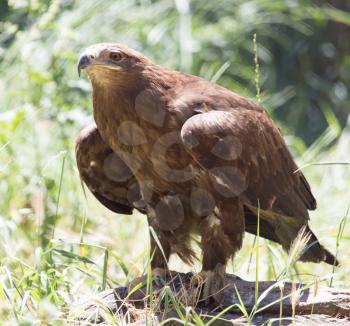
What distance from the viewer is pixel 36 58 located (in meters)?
7.34

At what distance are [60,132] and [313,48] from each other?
3.99 m

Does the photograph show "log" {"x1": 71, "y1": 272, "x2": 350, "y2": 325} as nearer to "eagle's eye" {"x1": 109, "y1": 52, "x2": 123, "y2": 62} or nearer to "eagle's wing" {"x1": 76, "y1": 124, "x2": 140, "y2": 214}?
"eagle's wing" {"x1": 76, "y1": 124, "x2": 140, "y2": 214}

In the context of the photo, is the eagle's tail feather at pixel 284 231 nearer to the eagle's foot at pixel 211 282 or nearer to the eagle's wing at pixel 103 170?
the eagle's foot at pixel 211 282

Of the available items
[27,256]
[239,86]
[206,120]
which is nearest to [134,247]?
[27,256]

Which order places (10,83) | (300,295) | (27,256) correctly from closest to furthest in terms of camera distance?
1. (300,295)
2. (27,256)
3. (10,83)

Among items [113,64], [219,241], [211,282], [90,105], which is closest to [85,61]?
[113,64]

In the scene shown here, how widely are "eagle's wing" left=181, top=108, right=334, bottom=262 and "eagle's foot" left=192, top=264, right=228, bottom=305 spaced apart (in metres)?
0.35

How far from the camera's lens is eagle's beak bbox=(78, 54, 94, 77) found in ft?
14.1

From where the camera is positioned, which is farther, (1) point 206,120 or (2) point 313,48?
(2) point 313,48

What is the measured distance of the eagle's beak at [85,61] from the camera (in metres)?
4.31

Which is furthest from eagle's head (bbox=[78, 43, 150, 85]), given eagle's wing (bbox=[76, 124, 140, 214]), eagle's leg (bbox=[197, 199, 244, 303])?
eagle's leg (bbox=[197, 199, 244, 303])

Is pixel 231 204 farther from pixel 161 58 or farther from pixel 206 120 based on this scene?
pixel 161 58

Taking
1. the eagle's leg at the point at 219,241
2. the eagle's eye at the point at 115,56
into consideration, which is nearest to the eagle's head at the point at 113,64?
the eagle's eye at the point at 115,56

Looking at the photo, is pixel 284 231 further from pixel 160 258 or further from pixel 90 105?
pixel 90 105
